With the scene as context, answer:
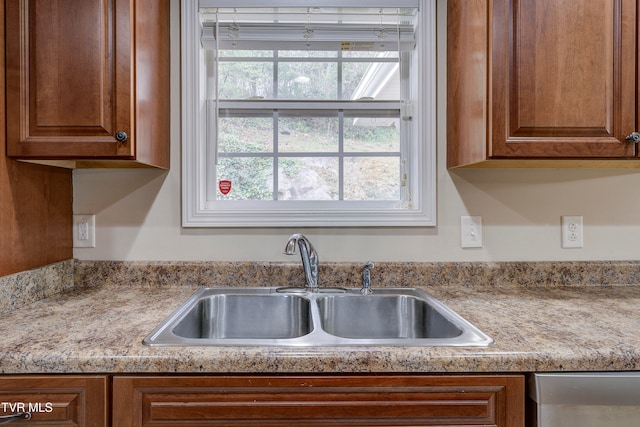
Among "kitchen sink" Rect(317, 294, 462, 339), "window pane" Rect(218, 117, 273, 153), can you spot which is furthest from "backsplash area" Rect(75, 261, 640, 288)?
"window pane" Rect(218, 117, 273, 153)

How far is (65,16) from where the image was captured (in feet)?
3.71

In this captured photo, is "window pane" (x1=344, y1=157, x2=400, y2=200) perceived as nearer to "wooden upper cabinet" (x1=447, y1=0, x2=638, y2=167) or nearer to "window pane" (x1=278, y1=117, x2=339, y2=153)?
"window pane" (x1=278, y1=117, x2=339, y2=153)

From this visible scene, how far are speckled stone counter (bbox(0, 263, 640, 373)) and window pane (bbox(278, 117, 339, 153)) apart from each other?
76 centimetres

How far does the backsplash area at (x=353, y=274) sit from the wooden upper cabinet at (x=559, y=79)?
1.67 feet

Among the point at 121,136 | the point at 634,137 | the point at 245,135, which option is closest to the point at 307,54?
the point at 245,135

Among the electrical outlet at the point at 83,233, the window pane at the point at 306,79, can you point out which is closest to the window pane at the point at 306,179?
the window pane at the point at 306,79

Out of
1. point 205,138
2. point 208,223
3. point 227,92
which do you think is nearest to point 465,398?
point 208,223

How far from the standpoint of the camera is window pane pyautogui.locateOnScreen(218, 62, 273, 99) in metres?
1.61

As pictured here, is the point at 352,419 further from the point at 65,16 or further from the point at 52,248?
the point at 65,16

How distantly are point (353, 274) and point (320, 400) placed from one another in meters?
0.68

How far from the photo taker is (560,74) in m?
1.16

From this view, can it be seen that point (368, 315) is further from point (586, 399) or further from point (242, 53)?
point (242, 53)

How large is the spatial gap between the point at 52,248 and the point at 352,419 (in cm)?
120

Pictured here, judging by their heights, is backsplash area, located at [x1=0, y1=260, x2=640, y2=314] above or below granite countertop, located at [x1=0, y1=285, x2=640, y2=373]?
above
